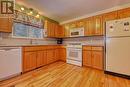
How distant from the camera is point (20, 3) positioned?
3416 mm

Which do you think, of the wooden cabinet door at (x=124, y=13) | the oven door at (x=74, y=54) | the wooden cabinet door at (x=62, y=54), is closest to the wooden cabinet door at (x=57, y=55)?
the wooden cabinet door at (x=62, y=54)

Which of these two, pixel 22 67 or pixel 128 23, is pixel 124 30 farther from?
pixel 22 67

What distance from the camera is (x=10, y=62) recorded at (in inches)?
98.3

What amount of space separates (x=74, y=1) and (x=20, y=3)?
201cm

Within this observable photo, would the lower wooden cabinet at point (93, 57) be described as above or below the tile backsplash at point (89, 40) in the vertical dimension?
below

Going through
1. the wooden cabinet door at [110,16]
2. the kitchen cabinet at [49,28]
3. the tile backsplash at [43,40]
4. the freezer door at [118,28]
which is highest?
the wooden cabinet door at [110,16]

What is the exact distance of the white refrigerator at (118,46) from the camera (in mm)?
2531

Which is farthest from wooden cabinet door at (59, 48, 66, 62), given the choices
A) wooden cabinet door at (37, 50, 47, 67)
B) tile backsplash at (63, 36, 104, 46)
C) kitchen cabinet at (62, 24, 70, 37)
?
wooden cabinet door at (37, 50, 47, 67)

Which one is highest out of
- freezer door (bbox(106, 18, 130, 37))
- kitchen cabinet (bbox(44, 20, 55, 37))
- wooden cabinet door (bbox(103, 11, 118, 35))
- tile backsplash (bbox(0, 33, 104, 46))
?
wooden cabinet door (bbox(103, 11, 118, 35))

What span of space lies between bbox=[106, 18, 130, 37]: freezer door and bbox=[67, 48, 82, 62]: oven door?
146 cm

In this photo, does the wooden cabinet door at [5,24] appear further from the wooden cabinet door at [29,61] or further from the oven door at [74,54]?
the oven door at [74,54]

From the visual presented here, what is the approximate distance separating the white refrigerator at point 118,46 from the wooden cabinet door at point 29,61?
2471 mm

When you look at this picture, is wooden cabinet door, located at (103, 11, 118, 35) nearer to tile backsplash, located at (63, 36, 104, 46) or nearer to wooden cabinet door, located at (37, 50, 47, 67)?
tile backsplash, located at (63, 36, 104, 46)

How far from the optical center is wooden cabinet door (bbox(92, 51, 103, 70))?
10.8ft
